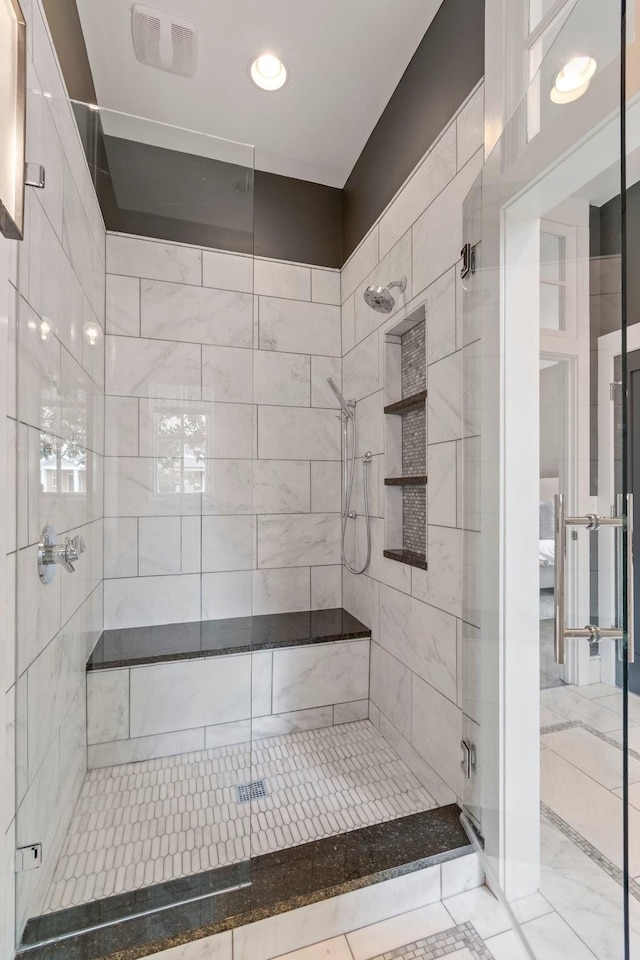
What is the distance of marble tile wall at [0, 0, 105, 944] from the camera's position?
0.99m

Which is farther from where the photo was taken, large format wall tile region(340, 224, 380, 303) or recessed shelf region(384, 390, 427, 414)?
large format wall tile region(340, 224, 380, 303)

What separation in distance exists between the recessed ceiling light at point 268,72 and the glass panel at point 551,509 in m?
1.17

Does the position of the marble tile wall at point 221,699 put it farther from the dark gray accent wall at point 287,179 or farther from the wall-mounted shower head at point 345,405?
the dark gray accent wall at point 287,179

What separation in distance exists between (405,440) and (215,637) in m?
1.26

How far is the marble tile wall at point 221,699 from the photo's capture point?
67.9 inches

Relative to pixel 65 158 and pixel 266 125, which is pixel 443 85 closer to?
pixel 266 125

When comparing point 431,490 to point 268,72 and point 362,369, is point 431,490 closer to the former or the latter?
point 362,369

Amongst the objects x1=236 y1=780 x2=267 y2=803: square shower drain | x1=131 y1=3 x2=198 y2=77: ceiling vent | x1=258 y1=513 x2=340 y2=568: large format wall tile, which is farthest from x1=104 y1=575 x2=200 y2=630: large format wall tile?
x1=131 y1=3 x2=198 y2=77: ceiling vent

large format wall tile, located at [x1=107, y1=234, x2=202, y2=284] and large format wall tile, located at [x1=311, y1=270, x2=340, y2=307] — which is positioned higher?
large format wall tile, located at [x1=311, y1=270, x2=340, y2=307]

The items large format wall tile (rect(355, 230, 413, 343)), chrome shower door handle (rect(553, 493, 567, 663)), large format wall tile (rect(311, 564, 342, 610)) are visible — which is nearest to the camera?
chrome shower door handle (rect(553, 493, 567, 663))

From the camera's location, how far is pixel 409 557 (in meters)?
1.78

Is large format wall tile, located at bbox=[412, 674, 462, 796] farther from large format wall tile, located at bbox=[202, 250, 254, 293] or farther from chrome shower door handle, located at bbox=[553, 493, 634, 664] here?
large format wall tile, located at bbox=[202, 250, 254, 293]

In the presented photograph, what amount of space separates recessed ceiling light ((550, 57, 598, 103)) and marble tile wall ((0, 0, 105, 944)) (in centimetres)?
121

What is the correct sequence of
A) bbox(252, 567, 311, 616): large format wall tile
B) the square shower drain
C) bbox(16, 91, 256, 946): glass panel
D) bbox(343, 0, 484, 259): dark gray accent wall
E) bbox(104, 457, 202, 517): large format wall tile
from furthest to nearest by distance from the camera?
bbox(252, 567, 311, 616): large format wall tile → bbox(104, 457, 202, 517): large format wall tile → the square shower drain → bbox(343, 0, 484, 259): dark gray accent wall → bbox(16, 91, 256, 946): glass panel
